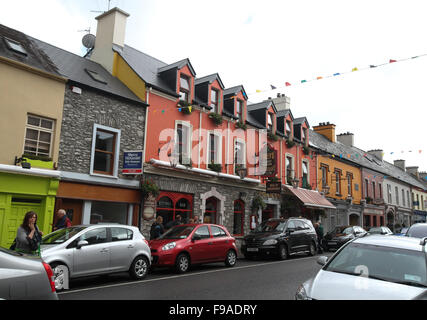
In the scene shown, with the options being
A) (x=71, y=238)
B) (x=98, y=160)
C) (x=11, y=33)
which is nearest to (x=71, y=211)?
(x=98, y=160)

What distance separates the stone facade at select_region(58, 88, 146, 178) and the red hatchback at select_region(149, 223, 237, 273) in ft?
14.3

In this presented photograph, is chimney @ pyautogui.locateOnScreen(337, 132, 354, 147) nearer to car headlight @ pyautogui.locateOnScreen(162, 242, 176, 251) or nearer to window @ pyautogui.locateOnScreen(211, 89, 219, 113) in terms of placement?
window @ pyautogui.locateOnScreen(211, 89, 219, 113)

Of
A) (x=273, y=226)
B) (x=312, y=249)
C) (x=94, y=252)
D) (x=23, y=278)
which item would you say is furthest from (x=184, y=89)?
(x=23, y=278)

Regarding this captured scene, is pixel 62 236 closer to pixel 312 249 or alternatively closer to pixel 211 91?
pixel 312 249

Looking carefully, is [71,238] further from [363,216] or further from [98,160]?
[363,216]

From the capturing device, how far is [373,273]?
4.90 m

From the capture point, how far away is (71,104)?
13414mm

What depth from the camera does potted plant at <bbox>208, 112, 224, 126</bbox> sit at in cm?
1877

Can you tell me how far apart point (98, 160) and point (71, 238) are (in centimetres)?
605

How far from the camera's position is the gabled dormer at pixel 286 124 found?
982 inches

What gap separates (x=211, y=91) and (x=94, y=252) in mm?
12725

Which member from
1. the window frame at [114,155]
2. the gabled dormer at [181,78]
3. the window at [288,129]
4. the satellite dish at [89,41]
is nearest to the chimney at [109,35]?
the satellite dish at [89,41]

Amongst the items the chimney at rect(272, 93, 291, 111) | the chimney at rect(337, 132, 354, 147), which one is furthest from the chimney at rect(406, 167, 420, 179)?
the chimney at rect(272, 93, 291, 111)
